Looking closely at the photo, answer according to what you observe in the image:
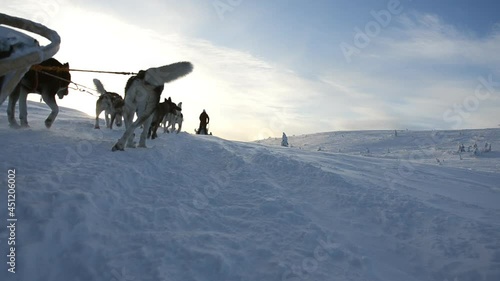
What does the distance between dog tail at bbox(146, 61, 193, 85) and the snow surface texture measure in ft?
4.97

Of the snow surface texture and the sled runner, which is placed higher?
the sled runner

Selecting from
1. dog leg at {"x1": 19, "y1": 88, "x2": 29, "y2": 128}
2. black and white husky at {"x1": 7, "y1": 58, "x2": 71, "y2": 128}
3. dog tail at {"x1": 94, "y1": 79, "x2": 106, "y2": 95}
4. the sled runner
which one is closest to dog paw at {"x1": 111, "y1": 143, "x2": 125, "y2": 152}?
black and white husky at {"x1": 7, "y1": 58, "x2": 71, "y2": 128}

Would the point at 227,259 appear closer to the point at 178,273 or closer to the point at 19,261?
the point at 178,273

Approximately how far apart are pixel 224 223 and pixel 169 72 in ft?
12.0

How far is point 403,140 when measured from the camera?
23.9m

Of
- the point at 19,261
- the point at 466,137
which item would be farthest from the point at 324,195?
the point at 466,137

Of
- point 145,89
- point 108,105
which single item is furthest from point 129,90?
point 108,105

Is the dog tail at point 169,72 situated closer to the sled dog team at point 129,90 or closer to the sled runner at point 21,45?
the sled dog team at point 129,90

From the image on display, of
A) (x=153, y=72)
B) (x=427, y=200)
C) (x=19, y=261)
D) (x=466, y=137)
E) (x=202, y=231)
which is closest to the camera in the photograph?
(x=19, y=261)

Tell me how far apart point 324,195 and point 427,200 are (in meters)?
1.35

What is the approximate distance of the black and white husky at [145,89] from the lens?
605cm

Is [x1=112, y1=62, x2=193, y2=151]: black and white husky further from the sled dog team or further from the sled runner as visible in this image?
the sled runner

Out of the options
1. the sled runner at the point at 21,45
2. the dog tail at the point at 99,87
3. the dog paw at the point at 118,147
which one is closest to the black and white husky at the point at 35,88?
the dog paw at the point at 118,147

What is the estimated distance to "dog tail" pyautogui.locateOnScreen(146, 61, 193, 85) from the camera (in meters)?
6.04
